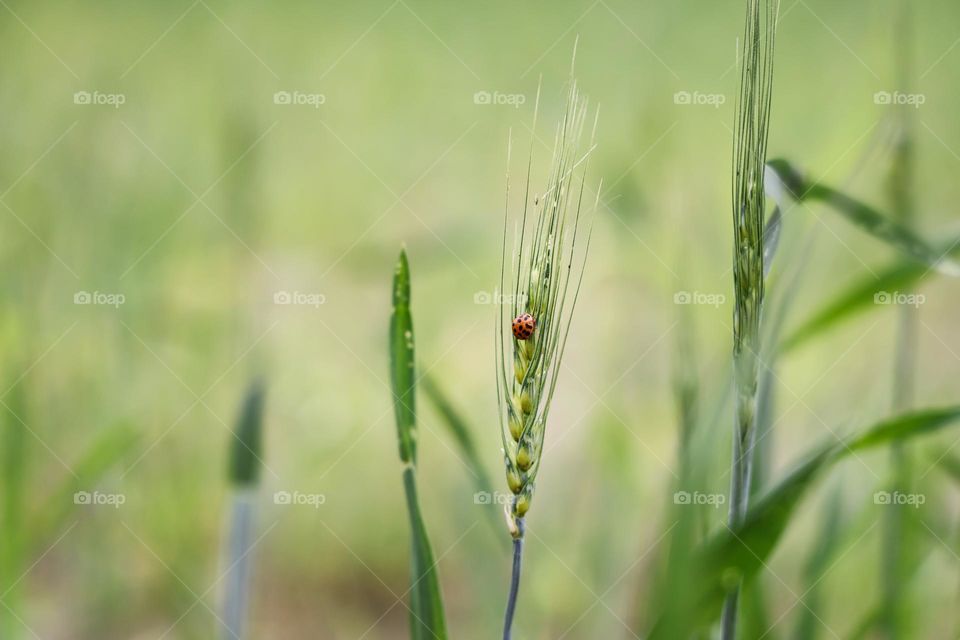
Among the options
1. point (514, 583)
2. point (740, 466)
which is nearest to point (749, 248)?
point (740, 466)

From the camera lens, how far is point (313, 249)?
1275mm

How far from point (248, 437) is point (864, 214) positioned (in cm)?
53

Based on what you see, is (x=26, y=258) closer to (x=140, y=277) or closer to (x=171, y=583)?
(x=140, y=277)

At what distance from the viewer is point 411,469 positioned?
0.48 metres

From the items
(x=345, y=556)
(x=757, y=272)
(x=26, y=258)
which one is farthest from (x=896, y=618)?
(x=26, y=258)

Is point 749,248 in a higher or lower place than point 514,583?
higher

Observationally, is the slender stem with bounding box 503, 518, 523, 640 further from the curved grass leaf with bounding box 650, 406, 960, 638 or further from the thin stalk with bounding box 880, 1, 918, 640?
the thin stalk with bounding box 880, 1, 918, 640

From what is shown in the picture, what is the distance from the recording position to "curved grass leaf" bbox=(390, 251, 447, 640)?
48cm

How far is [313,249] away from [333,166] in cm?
19

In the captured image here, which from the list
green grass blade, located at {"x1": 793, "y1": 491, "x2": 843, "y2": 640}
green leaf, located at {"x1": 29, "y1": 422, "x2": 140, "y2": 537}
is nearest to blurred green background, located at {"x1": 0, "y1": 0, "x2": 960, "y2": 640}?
green leaf, located at {"x1": 29, "y1": 422, "x2": 140, "y2": 537}

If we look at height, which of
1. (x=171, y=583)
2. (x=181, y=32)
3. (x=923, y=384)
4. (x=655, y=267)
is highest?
(x=181, y=32)

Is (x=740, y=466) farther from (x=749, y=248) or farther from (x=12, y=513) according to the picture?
(x=12, y=513)

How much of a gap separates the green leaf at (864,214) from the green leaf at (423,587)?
1.18ft

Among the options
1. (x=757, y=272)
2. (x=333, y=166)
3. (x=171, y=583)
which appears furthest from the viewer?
(x=333, y=166)
